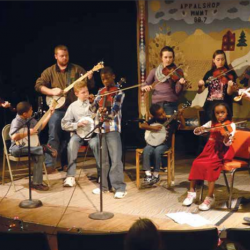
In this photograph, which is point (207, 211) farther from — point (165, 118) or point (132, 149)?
point (132, 149)

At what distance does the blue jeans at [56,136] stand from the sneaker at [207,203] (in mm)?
2259

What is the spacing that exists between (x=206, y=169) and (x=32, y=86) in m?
4.07

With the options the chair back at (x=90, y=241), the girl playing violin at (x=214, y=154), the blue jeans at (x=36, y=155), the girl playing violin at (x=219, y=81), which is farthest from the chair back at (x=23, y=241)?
the girl playing violin at (x=219, y=81)

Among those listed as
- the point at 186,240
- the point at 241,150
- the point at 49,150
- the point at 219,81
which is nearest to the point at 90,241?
the point at 186,240

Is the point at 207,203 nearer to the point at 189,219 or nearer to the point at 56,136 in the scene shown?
the point at 189,219

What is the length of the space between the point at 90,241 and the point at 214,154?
97.6 inches

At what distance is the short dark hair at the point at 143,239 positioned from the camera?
88.2 inches

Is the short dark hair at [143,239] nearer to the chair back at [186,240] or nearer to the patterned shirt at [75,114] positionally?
the chair back at [186,240]

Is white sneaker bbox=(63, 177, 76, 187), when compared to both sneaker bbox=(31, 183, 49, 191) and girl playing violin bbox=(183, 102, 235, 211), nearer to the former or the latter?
sneaker bbox=(31, 183, 49, 191)

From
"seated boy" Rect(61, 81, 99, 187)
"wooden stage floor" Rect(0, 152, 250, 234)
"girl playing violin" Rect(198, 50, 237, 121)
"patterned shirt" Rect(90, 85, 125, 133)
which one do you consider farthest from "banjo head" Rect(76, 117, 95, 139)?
"girl playing violin" Rect(198, 50, 237, 121)

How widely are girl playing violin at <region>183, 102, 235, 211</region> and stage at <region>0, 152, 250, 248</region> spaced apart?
0.13 meters

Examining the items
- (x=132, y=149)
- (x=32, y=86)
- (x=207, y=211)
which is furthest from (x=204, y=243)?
(x=32, y=86)

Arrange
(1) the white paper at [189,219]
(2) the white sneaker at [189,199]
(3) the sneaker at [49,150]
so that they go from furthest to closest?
(3) the sneaker at [49,150]
(2) the white sneaker at [189,199]
(1) the white paper at [189,219]

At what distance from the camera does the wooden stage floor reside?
4473 mm
